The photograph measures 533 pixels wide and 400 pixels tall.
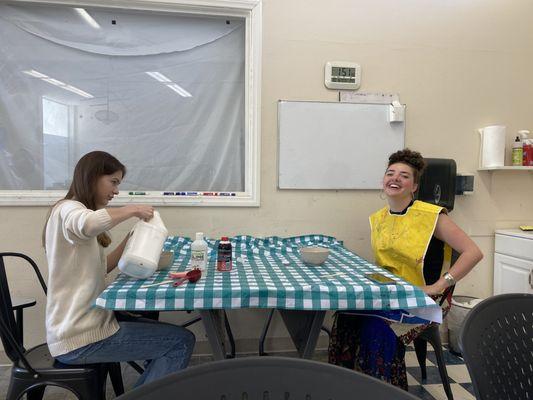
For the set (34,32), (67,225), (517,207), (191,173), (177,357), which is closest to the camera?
(67,225)

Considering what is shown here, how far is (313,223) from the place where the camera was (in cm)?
238

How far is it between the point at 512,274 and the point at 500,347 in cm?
197

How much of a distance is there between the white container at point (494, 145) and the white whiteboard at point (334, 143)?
585mm

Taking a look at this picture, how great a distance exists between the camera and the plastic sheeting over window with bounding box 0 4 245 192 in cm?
222

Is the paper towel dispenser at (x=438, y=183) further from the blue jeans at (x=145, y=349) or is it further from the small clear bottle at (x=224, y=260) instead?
the blue jeans at (x=145, y=349)

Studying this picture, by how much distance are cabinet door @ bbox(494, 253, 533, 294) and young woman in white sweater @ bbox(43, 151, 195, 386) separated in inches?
83.7

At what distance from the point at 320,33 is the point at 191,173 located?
4.10 feet

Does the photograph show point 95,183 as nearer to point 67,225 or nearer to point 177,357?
point 67,225

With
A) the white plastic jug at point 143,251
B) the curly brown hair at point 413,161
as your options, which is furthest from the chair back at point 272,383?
the curly brown hair at point 413,161

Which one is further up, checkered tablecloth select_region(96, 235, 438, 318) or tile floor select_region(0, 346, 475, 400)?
checkered tablecloth select_region(96, 235, 438, 318)

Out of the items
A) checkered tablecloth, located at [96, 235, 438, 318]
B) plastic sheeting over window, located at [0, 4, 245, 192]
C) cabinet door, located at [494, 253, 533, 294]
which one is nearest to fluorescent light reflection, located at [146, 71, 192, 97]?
plastic sheeting over window, located at [0, 4, 245, 192]

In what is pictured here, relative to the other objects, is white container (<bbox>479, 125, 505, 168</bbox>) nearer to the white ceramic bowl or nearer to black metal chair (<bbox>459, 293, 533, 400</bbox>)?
the white ceramic bowl

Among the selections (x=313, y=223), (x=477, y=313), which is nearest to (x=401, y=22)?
(x=313, y=223)

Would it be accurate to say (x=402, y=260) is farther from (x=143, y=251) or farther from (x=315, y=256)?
(x=143, y=251)
